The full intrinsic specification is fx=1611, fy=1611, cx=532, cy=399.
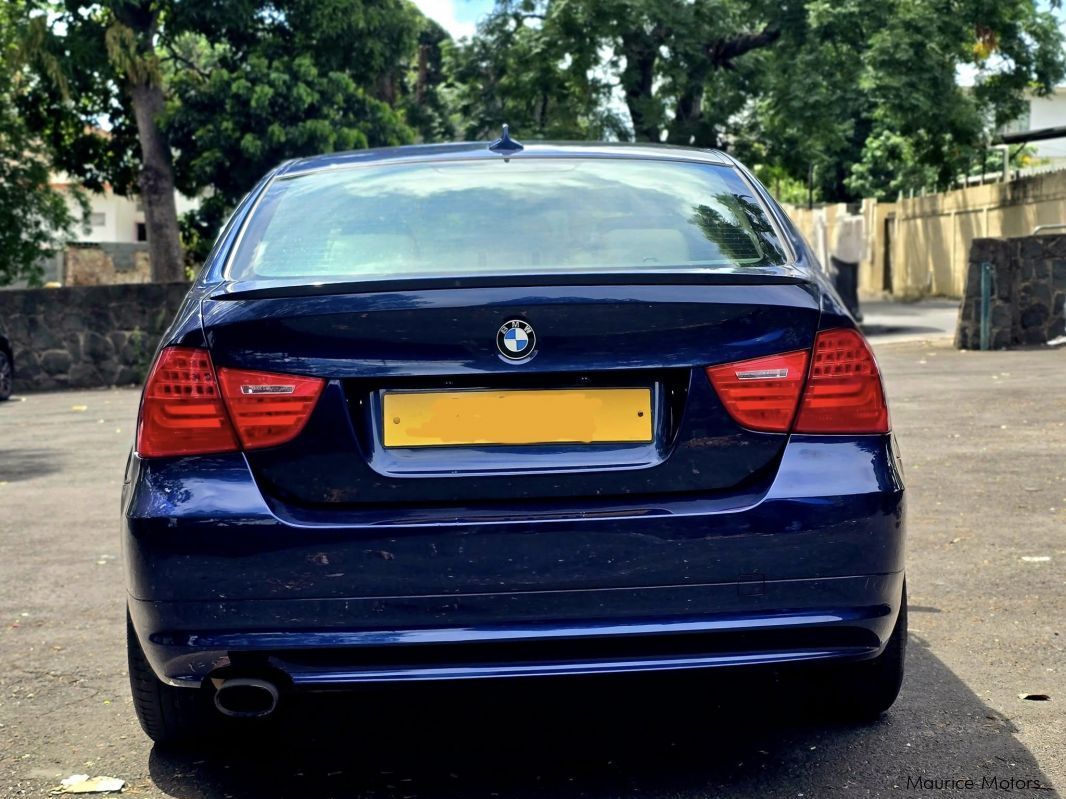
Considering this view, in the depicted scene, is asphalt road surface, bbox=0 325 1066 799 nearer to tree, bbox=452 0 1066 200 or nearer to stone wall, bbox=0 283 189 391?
stone wall, bbox=0 283 189 391

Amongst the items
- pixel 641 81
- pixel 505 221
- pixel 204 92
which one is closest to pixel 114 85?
pixel 204 92

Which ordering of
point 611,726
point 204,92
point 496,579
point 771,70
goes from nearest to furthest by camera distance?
point 496,579, point 611,726, point 771,70, point 204,92

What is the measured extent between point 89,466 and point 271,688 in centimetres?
799

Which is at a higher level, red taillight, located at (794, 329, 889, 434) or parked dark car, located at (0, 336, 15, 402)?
red taillight, located at (794, 329, 889, 434)

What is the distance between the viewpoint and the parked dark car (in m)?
19.2

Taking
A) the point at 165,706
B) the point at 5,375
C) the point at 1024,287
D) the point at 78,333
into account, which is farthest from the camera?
the point at 78,333

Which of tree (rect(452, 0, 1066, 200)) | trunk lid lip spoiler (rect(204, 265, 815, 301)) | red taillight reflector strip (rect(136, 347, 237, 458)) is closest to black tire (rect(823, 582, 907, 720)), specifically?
trunk lid lip spoiler (rect(204, 265, 815, 301))

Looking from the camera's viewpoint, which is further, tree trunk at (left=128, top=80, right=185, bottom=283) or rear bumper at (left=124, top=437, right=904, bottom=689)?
tree trunk at (left=128, top=80, right=185, bottom=283)

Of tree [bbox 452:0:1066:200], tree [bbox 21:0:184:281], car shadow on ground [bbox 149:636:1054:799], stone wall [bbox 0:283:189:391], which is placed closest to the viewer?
car shadow on ground [bbox 149:636:1054:799]

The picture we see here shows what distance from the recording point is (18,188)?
2922 cm

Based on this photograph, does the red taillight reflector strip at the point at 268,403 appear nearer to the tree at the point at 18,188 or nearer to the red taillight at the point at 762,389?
the red taillight at the point at 762,389

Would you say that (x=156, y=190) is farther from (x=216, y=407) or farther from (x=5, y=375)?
(x=216, y=407)

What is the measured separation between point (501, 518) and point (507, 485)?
7cm

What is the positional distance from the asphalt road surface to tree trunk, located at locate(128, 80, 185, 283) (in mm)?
23103
